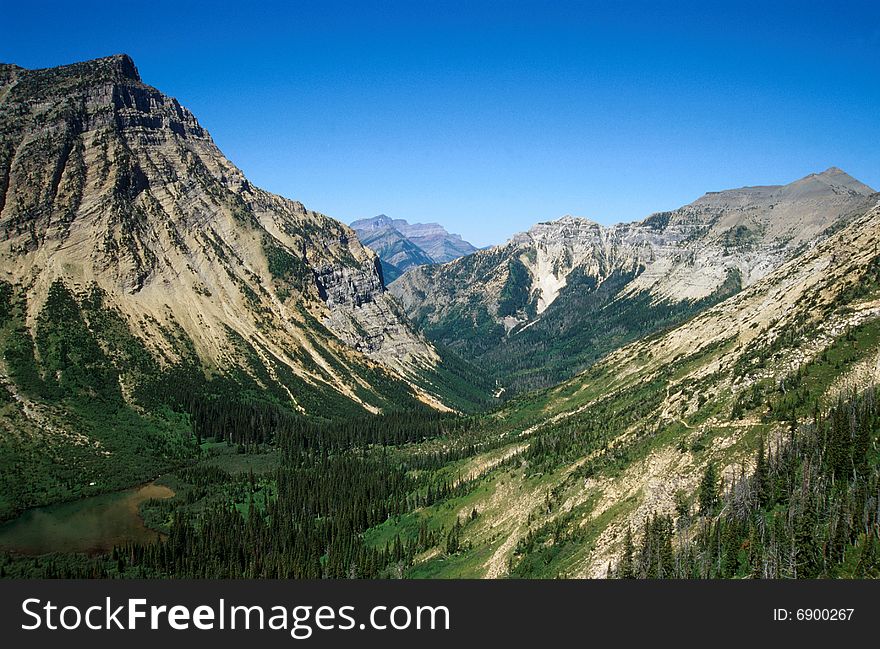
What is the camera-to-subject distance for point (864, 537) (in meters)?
74.4

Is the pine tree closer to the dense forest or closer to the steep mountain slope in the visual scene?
the dense forest

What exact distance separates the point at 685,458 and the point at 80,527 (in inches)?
5113

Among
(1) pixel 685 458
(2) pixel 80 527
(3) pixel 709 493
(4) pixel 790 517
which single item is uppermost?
(1) pixel 685 458

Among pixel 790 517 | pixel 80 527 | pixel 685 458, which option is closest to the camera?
pixel 790 517

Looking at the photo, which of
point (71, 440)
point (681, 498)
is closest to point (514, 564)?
point (681, 498)

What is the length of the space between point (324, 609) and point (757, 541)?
2331 inches

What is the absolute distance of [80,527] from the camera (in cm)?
14700

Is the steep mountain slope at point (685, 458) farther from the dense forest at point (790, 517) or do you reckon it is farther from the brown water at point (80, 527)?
the brown water at point (80, 527)

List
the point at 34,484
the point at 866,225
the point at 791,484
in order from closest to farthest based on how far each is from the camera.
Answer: the point at 791,484, the point at 34,484, the point at 866,225

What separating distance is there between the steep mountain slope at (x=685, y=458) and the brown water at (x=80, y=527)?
5714 centimetres

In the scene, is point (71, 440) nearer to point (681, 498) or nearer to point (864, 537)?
point (681, 498)

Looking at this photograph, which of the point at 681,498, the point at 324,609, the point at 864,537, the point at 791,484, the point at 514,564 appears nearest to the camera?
the point at 324,609

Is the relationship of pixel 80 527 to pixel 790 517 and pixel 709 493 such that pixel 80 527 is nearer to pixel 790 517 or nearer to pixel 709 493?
pixel 709 493

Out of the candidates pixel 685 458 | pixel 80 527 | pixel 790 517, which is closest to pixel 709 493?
pixel 685 458
